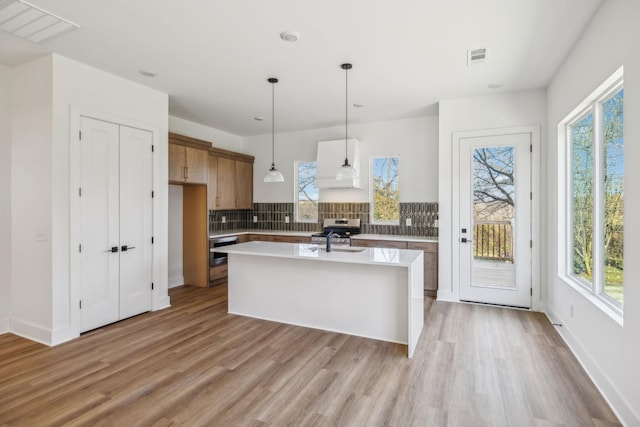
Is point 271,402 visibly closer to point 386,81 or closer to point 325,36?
point 325,36

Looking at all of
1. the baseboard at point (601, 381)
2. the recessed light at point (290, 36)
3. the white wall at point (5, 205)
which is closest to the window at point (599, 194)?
the baseboard at point (601, 381)

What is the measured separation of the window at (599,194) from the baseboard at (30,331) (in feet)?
15.7

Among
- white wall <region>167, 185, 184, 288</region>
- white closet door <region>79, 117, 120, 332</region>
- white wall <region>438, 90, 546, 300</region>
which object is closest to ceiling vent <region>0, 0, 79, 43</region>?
white closet door <region>79, 117, 120, 332</region>

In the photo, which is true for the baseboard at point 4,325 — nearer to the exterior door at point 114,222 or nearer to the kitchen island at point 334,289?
the exterior door at point 114,222

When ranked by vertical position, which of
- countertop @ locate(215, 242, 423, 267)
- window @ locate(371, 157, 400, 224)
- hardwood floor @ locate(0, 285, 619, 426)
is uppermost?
window @ locate(371, 157, 400, 224)

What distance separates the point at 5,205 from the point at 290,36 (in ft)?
11.2

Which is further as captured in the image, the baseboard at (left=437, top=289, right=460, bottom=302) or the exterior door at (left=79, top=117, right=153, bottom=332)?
the baseboard at (left=437, top=289, right=460, bottom=302)

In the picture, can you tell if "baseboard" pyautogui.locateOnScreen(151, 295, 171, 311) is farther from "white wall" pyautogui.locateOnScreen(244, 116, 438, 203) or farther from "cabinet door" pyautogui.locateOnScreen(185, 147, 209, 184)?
"white wall" pyautogui.locateOnScreen(244, 116, 438, 203)

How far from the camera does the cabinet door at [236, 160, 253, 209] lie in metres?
6.50

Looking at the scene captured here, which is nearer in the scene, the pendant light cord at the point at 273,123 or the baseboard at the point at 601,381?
the baseboard at the point at 601,381

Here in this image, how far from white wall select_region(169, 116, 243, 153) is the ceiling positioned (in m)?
1.16

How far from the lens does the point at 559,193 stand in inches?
144

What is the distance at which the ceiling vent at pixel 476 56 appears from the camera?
10.6 feet

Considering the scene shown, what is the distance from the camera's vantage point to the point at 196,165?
5262 millimetres
